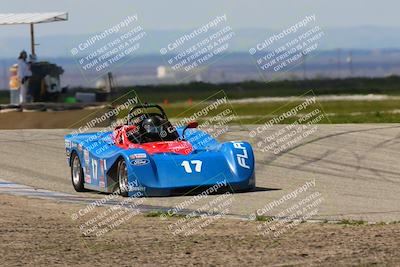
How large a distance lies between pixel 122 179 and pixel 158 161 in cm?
60

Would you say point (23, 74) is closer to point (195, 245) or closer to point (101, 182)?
point (101, 182)

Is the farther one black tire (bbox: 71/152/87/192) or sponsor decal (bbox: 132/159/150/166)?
black tire (bbox: 71/152/87/192)

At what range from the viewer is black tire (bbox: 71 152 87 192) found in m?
17.4

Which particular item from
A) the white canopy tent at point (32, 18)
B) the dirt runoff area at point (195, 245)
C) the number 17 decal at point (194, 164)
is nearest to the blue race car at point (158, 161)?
the number 17 decal at point (194, 164)

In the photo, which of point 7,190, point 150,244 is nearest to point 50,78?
point 7,190

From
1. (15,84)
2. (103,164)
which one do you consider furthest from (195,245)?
(15,84)

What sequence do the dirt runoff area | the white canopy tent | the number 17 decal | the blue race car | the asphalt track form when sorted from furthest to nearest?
the white canopy tent → the number 17 decal → the blue race car → the asphalt track → the dirt runoff area

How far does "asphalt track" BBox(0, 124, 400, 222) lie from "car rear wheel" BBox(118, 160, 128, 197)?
0.57m

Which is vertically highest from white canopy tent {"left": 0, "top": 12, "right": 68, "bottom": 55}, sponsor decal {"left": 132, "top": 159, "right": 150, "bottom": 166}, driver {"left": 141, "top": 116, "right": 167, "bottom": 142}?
white canopy tent {"left": 0, "top": 12, "right": 68, "bottom": 55}

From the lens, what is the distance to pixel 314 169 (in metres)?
19.1

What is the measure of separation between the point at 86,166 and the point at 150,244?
6.40 m

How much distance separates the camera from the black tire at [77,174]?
1744 cm

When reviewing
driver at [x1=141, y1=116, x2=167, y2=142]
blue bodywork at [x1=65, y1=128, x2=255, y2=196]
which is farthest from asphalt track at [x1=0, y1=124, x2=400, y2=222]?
driver at [x1=141, y1=116, x2=167, y2=142]

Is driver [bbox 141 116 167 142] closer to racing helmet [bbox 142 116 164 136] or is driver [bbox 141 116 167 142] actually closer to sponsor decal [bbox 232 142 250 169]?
racing helmet [bbox 142 116 164 136]
